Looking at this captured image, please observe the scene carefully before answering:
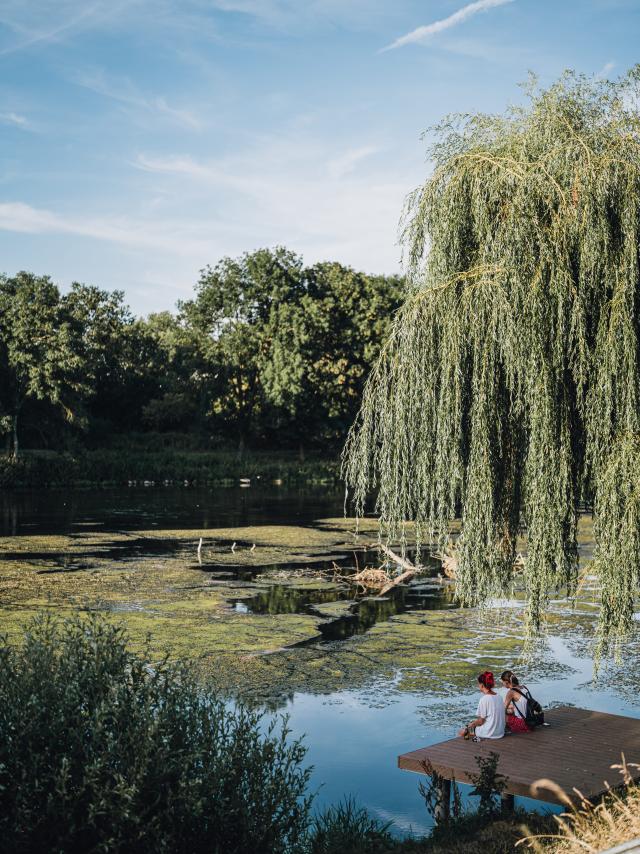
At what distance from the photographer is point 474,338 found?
1020 centimetres

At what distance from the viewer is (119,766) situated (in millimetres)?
6641

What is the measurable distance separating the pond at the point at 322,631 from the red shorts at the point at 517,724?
1.34m

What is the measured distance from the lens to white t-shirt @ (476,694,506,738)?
31.5 ft

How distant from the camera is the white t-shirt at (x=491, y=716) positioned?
31.5 feet

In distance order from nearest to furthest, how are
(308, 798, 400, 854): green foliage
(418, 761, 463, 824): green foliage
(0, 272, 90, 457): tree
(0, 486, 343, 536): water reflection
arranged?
(308, 798, 400, 854): green foliage → (418, 761, 463, 824): green foliage → (0, 486, 343, 536): water reflection → (0, 272, 90, 457): tree

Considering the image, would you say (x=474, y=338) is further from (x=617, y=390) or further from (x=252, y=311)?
(x=252, y=311)

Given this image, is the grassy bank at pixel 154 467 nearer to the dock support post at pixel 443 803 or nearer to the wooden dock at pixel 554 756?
the wooden dock at pixel 554 756

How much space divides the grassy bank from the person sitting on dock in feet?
143

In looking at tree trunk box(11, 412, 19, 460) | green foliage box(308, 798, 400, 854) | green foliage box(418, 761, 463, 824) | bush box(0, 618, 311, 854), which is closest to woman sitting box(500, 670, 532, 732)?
green foliage box(418, 761, 463, 824)

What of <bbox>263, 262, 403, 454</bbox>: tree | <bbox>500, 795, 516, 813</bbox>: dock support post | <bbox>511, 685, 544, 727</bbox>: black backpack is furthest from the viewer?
<bbox>263, 262, 403, 454</bbox>: tree

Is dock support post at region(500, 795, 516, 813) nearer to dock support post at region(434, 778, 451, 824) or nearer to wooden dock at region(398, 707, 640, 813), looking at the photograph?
wooden dock at region(398, 707, 640, 813)

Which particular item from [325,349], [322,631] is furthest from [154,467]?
[322,631]

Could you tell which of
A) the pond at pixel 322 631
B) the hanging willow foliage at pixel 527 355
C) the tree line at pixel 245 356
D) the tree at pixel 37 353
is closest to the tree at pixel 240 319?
the tree line at pixel 245 356

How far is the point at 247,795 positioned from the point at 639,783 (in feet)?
A: 13.6
